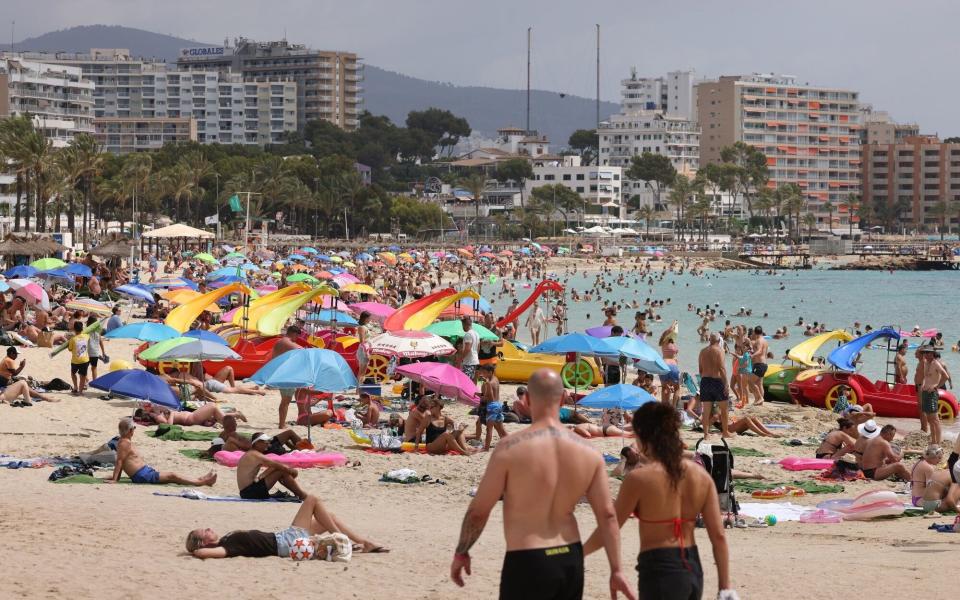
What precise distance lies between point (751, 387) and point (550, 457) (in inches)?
623

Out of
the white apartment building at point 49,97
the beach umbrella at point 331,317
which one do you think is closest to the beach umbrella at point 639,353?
the beach umbrella at point 331,317

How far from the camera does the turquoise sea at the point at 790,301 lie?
42906 millimetres

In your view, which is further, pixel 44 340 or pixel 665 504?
pixel 44 340

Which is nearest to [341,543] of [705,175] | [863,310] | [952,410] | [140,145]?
[952,410]

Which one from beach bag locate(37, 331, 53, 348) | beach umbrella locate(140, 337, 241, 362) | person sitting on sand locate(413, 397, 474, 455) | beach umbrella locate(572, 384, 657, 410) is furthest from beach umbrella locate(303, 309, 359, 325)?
beach umbrella locate(572, 384, 657, 410)

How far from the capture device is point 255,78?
190 metres

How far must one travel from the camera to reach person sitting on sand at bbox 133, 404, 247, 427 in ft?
49.0

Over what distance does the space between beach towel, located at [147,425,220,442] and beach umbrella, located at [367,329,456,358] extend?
2977mm

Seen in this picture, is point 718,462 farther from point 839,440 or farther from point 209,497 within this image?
point 839,440

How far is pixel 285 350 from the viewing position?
16.6 m

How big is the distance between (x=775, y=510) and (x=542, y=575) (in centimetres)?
699

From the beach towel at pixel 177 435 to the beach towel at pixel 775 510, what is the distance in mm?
6012

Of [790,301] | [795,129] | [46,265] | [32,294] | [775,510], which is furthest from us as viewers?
[795,129]

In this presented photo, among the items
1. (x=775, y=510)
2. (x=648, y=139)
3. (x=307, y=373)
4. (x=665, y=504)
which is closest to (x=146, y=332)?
(x=307, y=373)
